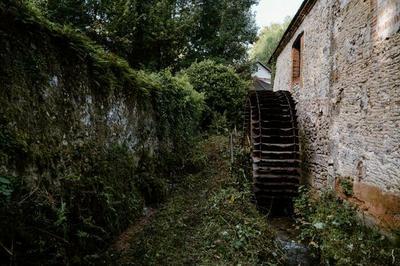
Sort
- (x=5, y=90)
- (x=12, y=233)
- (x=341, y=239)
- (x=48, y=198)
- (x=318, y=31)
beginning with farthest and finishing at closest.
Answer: (x=318, y=31)
(x=341, y=239)
(x=48, y=198)
(x=5, y=90)
(x=12, y=233)

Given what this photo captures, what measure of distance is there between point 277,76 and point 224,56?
Result: 635 centimetres

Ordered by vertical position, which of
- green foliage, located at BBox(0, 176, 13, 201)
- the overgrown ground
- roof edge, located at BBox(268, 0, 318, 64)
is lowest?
the overgrown ground

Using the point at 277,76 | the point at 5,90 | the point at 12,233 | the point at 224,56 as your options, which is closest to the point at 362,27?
the point at 5,90

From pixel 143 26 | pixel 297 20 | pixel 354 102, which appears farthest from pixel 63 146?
pixel 143 26

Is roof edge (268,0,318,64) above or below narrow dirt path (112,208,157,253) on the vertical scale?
above

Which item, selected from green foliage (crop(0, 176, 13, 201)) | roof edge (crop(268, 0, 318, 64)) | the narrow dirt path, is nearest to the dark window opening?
roof edge (crop(268, 0, 318, 64))

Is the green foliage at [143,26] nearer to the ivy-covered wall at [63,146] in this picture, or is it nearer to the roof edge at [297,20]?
the roof edge at [297,20]

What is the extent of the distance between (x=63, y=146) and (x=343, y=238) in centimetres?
383

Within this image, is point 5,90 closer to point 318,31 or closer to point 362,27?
point 362,27

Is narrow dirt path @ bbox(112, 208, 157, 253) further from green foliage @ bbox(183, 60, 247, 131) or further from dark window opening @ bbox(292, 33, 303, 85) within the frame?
green foliage @ bbox(183, 60, 247, 131)

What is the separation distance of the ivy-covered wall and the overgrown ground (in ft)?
1.32

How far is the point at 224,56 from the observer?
18688mm

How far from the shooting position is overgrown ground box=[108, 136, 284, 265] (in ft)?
14.3

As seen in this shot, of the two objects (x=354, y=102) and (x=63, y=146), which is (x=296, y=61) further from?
(x=63, y=146)
